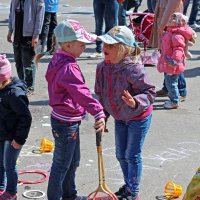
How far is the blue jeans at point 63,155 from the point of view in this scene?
4.49m

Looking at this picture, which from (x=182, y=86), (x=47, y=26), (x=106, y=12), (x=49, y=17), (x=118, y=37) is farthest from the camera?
(x=106, y=12)

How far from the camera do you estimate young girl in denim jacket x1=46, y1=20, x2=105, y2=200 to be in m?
4.35

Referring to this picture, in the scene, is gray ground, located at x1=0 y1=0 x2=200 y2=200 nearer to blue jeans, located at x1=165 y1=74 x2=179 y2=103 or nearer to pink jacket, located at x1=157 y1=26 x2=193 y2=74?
blue jeans, located at x1=165 y1=74 x2=179 y2=103

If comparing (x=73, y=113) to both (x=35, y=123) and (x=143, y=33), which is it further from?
(x=143, y=33)

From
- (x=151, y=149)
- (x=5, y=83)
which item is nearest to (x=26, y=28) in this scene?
(x=151, y=149)

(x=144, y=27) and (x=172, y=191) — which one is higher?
(x=144, y=27)

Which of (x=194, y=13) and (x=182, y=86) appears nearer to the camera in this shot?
(x=182, y=86)

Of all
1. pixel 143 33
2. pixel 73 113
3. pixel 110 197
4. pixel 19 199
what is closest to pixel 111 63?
pixel 73 113

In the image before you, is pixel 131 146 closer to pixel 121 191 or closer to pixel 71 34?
pixel 121 191

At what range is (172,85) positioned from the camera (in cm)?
748

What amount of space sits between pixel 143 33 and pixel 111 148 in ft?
14.2

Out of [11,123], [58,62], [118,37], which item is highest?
[118,37]

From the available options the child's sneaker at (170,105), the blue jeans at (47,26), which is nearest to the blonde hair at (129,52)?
the child's sneaker at (170,105)

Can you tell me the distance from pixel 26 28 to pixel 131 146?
3253mm
